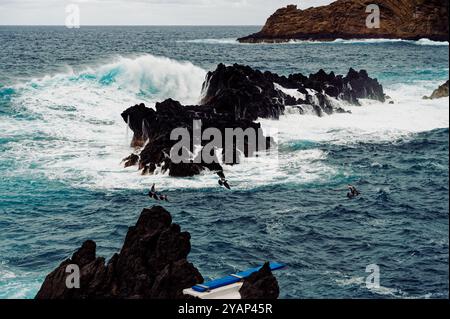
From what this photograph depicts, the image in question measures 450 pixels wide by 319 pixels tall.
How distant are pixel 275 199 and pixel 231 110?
1868 centimetres

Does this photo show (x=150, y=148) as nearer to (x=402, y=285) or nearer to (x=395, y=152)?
(x=395, y=152)

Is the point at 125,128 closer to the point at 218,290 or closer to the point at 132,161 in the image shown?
the point at 132,161

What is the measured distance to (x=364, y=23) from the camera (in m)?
190

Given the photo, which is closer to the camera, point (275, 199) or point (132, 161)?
point (275, 199)

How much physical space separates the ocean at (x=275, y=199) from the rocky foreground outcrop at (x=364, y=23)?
112m

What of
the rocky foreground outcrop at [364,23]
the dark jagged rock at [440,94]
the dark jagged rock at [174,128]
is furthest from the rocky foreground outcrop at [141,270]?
the rocky foreground outcrop at [364,23]

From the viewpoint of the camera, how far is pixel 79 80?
3282 inches

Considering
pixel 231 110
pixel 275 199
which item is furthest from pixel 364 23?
pixel 275 199

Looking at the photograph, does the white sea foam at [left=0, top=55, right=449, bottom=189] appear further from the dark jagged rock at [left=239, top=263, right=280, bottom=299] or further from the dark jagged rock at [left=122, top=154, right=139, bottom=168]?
the dark jagged rock at [left=239, top=263, right=280, bottom=299]

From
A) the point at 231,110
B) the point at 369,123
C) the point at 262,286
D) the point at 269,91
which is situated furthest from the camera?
the point at 269,91

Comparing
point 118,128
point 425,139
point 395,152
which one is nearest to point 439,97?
point 425,139

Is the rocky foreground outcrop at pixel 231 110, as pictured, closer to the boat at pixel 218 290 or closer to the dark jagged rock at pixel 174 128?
the dark jagged rock at pixel 174 128

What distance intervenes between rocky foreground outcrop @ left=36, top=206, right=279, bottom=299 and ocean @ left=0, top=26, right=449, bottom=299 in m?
2.81

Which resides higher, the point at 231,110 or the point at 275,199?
the point at 231,110
